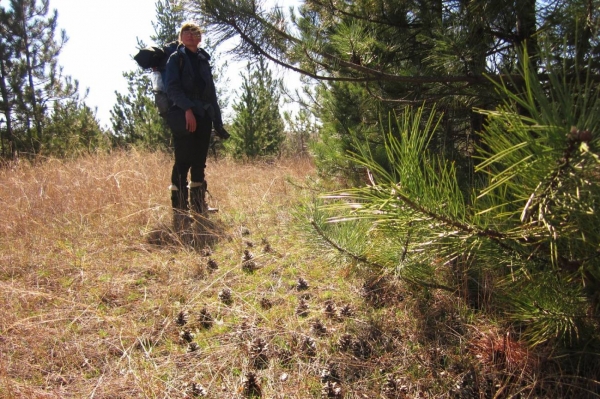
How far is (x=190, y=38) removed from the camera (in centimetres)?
317

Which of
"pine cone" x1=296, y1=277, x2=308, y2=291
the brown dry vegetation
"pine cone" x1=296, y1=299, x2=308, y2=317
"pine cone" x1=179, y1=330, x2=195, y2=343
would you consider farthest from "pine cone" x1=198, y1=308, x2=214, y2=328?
"pine cone" x1=296, y1=277, x2=308, y2=291

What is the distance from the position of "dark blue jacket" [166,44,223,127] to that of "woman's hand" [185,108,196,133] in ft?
0.14

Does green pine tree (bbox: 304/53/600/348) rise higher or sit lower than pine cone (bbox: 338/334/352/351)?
higher

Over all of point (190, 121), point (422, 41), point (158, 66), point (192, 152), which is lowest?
point (192, 152)

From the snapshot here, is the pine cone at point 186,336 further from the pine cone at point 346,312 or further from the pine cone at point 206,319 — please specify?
the pine cone at point 346,312

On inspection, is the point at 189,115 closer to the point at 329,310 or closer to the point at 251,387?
the point at 329,310

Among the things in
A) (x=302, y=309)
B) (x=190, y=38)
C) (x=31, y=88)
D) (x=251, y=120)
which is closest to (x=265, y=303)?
(x=302, y=309)

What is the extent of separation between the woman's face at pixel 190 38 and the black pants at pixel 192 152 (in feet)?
2.03

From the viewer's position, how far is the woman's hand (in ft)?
10.2

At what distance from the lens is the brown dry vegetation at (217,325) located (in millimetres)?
1354

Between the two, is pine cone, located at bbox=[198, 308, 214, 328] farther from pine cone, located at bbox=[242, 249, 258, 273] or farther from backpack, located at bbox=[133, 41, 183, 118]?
backpack, located at bbox=[133, 41, 183, 118]

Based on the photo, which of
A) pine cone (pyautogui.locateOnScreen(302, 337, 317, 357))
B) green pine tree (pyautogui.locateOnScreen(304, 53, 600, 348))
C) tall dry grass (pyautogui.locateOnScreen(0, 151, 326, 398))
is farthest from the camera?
pine cone (pyautogui.locateOnScreen(302, 337, 317, 357))

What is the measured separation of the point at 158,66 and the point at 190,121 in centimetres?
66

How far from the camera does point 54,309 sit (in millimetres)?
1875
